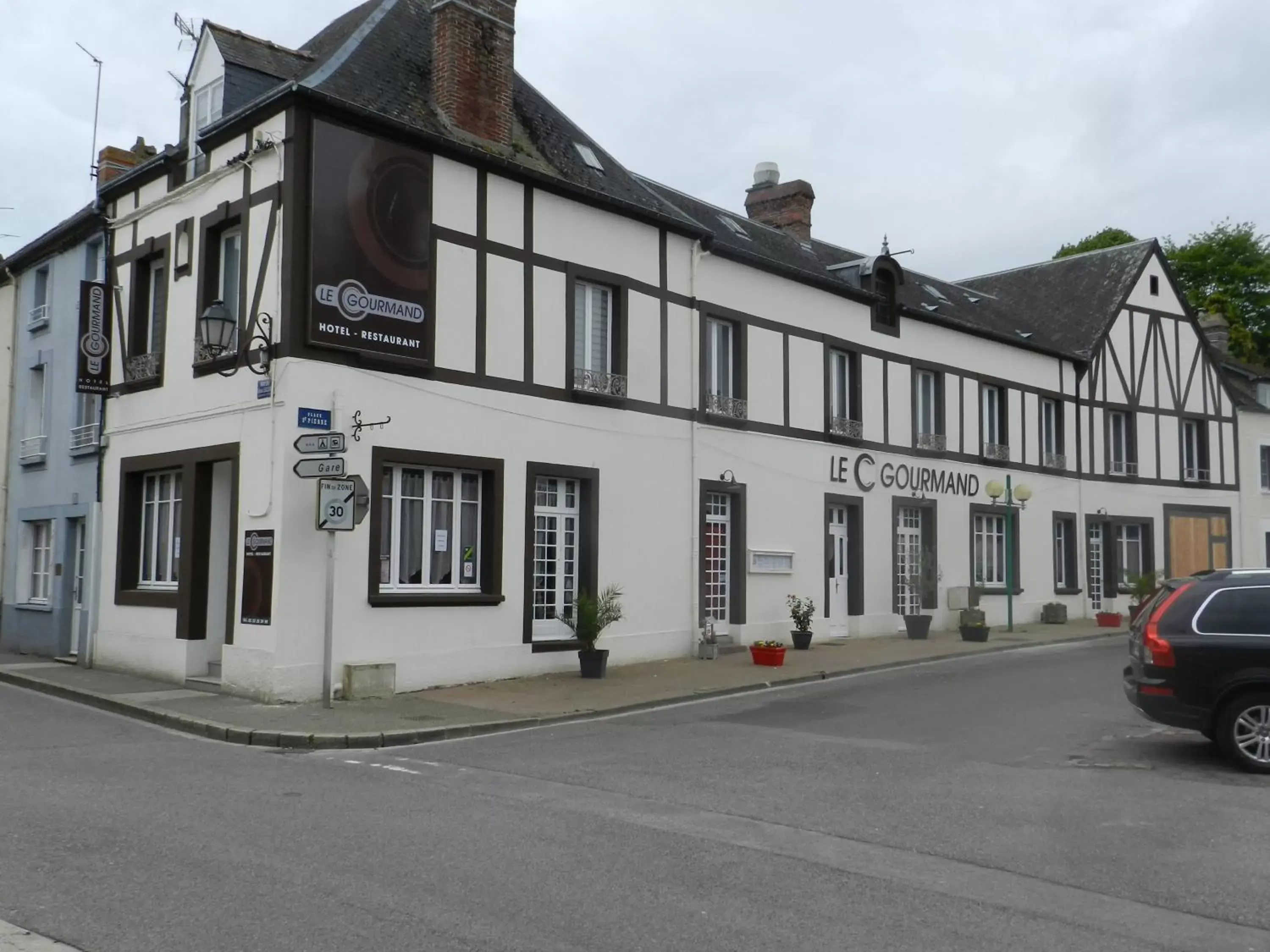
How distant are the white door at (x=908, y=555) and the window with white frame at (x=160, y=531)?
13490 millimetres

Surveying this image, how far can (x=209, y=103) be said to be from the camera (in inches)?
593

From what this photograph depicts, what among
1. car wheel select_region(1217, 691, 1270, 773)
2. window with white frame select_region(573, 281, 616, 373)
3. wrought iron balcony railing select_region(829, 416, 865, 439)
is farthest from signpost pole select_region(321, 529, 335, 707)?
wrought iron balcony railing select_region(829, 416, 865, 439)

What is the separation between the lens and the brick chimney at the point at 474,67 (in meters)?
15.2

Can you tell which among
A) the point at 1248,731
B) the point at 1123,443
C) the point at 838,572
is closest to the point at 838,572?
the point at 838,572

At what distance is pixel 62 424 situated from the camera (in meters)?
18.1

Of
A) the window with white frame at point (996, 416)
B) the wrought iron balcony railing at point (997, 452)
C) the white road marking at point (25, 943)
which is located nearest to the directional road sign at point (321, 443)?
the white road marking at point (25, 943)

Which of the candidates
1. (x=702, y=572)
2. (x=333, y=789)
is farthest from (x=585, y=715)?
(x=702, y=572)

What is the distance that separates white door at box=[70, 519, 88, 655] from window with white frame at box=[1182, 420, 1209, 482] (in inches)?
1072

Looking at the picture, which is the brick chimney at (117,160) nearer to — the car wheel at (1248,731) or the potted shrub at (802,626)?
the potted shrub at (802,626)

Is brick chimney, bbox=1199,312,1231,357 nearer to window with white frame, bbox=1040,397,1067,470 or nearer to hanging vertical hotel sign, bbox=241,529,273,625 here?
window with white frame, bbox=1040,397,1067,470

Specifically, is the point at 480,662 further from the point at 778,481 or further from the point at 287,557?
the point at 778,481

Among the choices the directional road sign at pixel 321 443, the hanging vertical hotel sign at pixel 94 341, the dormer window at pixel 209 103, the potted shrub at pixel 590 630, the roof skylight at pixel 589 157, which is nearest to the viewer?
the directional road sign at pixel 321 443

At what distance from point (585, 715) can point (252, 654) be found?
12.6 feet

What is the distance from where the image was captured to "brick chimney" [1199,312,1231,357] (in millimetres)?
36250
